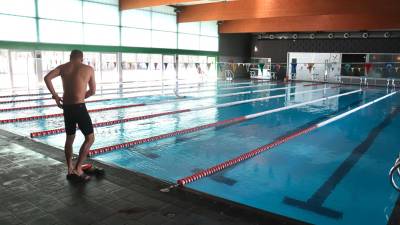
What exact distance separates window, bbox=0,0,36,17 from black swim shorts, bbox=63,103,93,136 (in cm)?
1473

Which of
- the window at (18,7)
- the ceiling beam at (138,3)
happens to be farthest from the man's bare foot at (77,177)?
the window at (18,7)

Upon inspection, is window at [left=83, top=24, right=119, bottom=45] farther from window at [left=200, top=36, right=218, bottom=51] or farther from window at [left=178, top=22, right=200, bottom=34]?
window at [left=200, top=36, right=218, bottom=51]

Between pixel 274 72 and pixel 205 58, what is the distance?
621 centimetres

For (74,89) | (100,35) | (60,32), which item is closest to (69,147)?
(74,89)

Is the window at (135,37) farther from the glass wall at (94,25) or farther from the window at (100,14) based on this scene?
the window at (100,14)

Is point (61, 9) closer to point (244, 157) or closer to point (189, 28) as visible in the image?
point (189, 28)

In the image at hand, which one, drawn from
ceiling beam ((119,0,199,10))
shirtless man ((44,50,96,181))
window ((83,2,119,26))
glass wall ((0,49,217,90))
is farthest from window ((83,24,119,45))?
shirtless man ((44,50,96,181))

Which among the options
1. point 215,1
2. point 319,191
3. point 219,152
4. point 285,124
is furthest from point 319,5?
point 319,191

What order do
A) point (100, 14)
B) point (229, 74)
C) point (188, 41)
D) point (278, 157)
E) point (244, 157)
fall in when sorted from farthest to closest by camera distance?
point (229, 74), point (188, 41), point (100, 14), point (278, 157), point (244, 157)

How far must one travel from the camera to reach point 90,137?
13.4 feet

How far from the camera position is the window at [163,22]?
22.9 m

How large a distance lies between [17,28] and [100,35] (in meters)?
4.61

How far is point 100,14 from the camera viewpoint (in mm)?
19531

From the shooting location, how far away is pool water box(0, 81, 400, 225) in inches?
158
